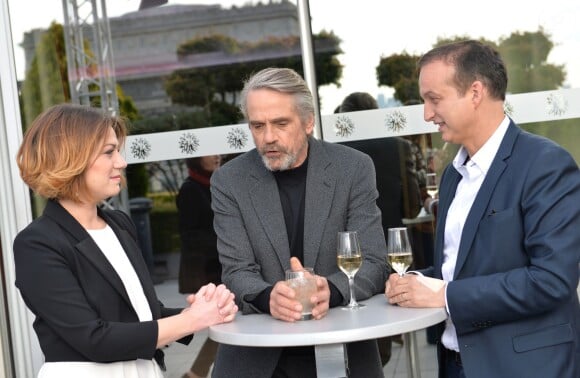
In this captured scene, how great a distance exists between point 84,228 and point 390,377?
2.90 meters

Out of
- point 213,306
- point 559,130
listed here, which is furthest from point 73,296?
point 559,130

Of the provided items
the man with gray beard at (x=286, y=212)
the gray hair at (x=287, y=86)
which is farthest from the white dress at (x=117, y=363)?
the gray hair at (x=287, y=86)

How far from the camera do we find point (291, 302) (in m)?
2.83

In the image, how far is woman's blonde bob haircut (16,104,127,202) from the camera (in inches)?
106

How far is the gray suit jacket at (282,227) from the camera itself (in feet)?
10.4

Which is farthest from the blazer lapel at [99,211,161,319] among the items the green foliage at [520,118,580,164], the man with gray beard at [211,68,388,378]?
the green foliage at [520,118,580,164]

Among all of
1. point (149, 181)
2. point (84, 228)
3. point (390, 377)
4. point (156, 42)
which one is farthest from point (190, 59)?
point (84, 228)

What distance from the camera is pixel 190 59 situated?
5.24m

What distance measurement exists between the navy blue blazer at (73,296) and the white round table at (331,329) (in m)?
0.28

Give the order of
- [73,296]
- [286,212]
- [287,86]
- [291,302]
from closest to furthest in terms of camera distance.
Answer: [73,296]
[291,302]
[287,86]
[286,212]

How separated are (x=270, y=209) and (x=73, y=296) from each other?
2.96 ft

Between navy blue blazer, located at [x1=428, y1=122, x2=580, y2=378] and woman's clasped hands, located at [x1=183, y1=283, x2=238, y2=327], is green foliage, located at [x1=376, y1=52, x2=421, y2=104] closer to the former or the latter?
navy blue blazer, located at [x1=428, y1=122, x2=580, y2=378]

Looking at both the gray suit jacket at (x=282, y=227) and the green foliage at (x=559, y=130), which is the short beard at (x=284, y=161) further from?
the green foliage at (x=559, y=130)

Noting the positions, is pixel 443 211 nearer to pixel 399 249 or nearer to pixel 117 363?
pixel 399 249
